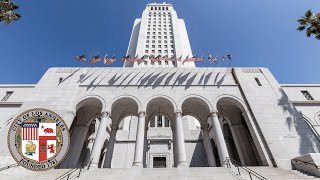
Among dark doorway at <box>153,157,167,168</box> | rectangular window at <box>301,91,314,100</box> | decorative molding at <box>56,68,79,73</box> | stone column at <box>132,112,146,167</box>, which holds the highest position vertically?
rectangular window at <box>301,91,314,100</box>

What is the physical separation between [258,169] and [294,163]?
340 cm

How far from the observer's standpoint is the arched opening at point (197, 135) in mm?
20114

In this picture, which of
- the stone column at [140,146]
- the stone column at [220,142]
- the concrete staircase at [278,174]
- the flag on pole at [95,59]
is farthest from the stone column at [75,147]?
the concrete staircase at [278,174]

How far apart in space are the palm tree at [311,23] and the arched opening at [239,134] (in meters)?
10.4

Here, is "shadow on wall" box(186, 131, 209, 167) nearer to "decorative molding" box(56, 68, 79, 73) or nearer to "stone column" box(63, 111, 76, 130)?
"stone column" box(63, 111, 76, 130)

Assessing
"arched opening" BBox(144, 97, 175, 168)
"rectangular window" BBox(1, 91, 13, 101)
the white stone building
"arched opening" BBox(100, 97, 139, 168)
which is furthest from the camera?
"rectangular window" BBox(1, 91, 13, 101)

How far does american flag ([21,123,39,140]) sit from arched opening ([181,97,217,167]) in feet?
45.4

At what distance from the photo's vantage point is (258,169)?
47.5ft

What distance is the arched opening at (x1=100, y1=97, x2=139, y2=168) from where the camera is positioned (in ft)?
66.7

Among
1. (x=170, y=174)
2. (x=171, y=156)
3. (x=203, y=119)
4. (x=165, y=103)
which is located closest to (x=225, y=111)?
(x=203, y=119)

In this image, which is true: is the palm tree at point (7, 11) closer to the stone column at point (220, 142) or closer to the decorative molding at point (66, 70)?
the decorative molding at point (66, 70)

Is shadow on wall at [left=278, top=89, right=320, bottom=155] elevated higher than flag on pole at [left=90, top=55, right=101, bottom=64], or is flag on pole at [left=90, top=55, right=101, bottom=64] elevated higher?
flag on pole at [left=90, top=55, right=101, bottom=64]

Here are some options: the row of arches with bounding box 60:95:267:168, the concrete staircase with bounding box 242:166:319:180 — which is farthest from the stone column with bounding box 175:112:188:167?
the concrete staircase with bounding box 242:166:319:180

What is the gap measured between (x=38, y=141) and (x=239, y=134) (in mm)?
19976
